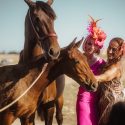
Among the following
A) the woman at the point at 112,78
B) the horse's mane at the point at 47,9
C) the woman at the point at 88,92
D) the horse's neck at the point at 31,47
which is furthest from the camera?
the horse's neck at the point at 31,47

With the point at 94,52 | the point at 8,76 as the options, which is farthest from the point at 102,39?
the point at 8,76

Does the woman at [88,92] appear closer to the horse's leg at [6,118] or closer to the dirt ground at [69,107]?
the horse's leg at [6,118]

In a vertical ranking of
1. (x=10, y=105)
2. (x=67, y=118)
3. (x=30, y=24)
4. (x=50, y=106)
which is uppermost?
(x=30, y=24)

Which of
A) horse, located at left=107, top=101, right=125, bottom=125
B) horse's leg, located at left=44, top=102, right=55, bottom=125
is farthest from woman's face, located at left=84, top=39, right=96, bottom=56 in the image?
horse, located at left=107, top=101, right=125, bottom=125

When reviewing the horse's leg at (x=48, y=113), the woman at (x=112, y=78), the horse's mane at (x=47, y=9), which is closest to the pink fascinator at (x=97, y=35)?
the woman at (x=112, y=78)

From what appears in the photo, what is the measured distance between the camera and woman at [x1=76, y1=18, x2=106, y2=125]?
382 centimetres

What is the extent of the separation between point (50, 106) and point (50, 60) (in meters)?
1.42

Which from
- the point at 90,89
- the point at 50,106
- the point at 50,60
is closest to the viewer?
the point at 90,89

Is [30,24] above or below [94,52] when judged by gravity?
above

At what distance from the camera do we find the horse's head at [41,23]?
3.94 m

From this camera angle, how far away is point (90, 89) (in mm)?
3371

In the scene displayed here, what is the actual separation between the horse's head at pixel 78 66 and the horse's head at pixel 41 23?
1.16ft

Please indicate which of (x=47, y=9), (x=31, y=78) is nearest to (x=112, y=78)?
(x=31, y=78)

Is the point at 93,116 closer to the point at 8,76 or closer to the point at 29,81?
the point at 29,81
